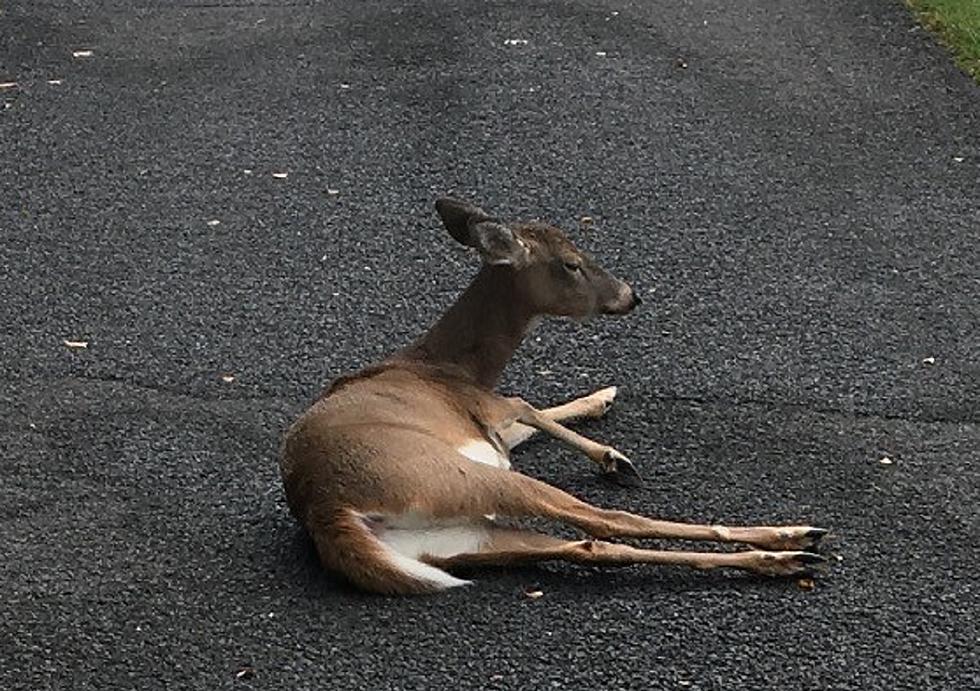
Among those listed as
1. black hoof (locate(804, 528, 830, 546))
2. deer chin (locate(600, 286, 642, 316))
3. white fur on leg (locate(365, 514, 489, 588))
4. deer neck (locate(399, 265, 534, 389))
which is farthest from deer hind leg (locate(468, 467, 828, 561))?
deer chin (locate(600, 286, 642, 316))

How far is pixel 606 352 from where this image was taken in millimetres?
6645

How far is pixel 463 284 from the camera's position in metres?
7.34

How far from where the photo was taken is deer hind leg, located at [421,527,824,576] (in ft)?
16.2

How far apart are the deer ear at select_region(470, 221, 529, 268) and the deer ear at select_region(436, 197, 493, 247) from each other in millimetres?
33

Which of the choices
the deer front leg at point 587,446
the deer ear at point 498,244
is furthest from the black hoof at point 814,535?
the deer ear at point 498,244

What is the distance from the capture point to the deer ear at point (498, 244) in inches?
224

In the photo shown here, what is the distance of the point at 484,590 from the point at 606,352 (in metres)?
1.89

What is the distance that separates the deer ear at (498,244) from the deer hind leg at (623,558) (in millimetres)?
1122

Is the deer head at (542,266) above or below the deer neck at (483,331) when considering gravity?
above

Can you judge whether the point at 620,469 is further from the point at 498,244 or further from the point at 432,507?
the point at 432,507

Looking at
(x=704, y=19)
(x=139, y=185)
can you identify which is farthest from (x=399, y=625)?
(x=704, y=19)

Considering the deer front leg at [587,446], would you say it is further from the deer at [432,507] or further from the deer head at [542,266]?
the deer head at [542,266]

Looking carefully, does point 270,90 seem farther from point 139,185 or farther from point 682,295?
point 682,295

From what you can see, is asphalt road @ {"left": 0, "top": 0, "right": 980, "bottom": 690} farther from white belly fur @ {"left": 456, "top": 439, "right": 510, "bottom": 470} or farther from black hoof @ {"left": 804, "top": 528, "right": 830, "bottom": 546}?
white belly fur @ {"left": 456, "top": 439, "right": 510, "bottom": 470}
